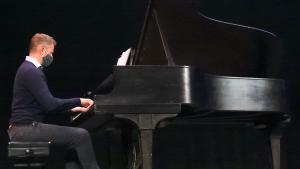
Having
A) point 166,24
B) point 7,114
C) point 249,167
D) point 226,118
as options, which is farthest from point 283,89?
point 7,114

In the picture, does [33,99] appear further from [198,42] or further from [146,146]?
[198,42]

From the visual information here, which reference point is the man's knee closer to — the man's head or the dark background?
the man's head

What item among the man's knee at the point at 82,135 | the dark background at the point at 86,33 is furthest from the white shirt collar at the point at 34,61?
Result: the dark background at the point at 86,33

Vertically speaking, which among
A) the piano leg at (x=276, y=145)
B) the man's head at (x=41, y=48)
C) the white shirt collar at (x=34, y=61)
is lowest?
the piano leg at (x=276, y=145)

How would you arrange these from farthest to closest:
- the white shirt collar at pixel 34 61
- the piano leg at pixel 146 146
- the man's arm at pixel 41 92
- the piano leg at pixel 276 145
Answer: the piano leg at pixel 276 145, the white shirt collar at pixel 34 61, the man's arm at pixel 41 92, the piano leg at pixel 146 146

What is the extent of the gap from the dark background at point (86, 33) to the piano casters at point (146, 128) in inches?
91.3

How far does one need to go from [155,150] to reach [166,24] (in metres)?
2.27

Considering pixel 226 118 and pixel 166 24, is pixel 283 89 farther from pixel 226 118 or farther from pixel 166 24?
pixel 166 24

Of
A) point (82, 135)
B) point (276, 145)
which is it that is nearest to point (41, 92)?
point (82, 135)

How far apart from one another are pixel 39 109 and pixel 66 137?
10.1 inches

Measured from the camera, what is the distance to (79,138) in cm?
365

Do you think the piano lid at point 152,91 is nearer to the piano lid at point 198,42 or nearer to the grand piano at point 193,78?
the grand piano at point 193,78

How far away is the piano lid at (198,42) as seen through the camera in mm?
3646

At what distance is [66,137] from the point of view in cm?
365
